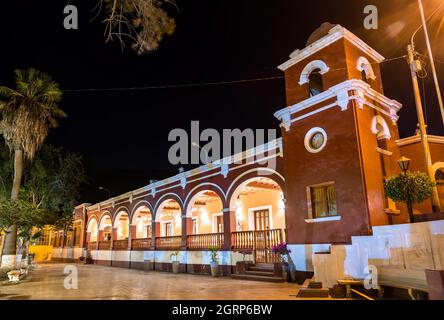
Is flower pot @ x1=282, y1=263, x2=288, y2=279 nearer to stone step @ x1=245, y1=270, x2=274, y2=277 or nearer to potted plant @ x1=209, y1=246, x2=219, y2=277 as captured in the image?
stone step @ x1=245, y1=270, x2=274, y2=277

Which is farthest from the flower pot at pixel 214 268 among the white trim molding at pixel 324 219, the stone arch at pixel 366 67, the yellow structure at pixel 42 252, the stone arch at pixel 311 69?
the yellow structure at pixel 42 252

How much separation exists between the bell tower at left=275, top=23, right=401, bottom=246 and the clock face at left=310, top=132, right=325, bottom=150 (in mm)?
37

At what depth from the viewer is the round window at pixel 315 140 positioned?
1195 centimetres

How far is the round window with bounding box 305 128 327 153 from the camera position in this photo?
39.2 ft

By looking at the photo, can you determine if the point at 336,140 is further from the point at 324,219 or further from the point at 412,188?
the point at 412,188

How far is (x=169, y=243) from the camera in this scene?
20.2 metres

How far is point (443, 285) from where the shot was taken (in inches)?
216

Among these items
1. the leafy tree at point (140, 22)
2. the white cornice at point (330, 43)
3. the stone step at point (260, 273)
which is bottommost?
the stone step at point (260, 273)

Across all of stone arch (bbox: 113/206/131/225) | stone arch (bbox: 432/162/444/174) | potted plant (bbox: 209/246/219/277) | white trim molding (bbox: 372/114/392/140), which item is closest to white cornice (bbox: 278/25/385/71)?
white trim molding (bbox: 372/114/392/140)

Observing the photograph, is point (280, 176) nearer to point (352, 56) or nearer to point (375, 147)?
point (375, 147)

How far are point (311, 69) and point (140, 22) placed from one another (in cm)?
932

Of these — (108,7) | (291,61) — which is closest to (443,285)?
(108,7)

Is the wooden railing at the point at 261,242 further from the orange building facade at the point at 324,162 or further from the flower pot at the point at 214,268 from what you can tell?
the flower pot at the point at 214,268

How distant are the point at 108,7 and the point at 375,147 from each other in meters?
9.88
